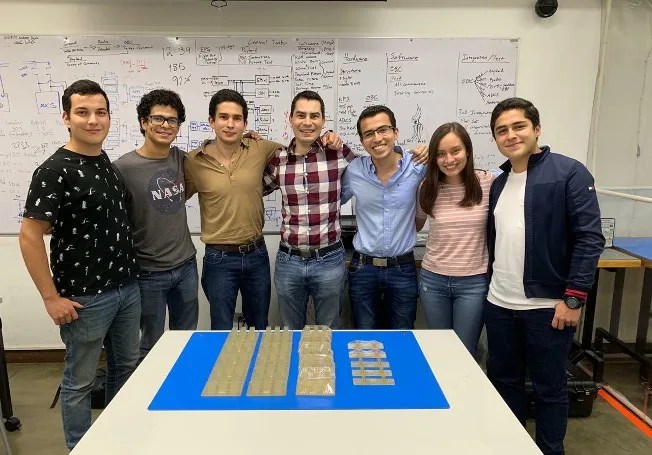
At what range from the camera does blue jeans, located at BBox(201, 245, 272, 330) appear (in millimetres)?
2479

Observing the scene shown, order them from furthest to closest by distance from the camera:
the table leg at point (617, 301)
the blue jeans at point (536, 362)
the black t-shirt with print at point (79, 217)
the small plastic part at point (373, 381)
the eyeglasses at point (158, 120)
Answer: the table leg at point (617, 301)
the eyeglasses at point (158, 120)
the blue jeans at point (536, 362)
the black t-shirt with print at point (79, 217)
the small plastic part at point (373, 381)

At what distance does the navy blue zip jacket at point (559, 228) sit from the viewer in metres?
1.85

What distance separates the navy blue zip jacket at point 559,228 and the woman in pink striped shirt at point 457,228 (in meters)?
0.26

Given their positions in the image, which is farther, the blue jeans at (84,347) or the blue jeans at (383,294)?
the blue jeans at (383,294)

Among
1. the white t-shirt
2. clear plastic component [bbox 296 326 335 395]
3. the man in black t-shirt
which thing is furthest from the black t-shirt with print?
the white t-shirt

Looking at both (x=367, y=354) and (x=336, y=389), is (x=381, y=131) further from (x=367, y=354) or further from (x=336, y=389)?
(x=336, y=389)

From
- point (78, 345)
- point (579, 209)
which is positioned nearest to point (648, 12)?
point (579, 209)

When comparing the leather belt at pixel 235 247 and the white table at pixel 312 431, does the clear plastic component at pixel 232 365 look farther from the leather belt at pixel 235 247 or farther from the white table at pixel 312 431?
the leather belt at pixel 235 247

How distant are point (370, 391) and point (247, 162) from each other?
4.68 feet

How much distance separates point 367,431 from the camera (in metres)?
1.25

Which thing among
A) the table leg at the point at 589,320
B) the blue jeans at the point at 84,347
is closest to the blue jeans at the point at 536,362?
the table leg at the point at 589,320

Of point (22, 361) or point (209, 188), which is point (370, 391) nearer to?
point (209, 188)

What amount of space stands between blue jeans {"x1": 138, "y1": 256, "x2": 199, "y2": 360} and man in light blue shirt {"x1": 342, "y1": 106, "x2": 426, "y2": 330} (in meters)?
0.84

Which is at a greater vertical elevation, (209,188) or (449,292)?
(209,188)
